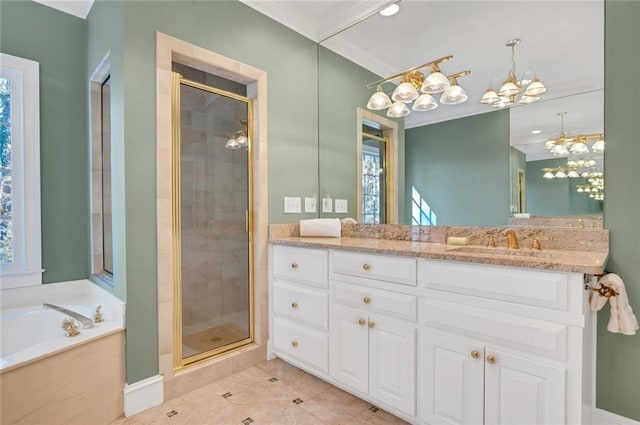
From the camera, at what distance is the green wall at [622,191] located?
144 cm

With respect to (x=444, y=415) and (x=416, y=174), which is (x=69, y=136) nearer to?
(x=416, y=174)

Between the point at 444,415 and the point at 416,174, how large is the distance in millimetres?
1463

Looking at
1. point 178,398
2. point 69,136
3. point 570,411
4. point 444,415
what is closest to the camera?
point 570,411

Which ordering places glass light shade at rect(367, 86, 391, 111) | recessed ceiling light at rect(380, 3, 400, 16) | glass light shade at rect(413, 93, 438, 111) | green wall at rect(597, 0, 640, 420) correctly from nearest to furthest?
green wall at rect(597, 0, 640, 420)
glass light shade at rect(413, 93, 438, 111)
recessed ceiling light at rect(380, 3, 400, 16)
glass light shade at rect(367, 86, 391, 111)

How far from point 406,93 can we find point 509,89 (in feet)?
2.04

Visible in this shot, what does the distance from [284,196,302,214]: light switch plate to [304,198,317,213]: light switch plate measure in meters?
0.07

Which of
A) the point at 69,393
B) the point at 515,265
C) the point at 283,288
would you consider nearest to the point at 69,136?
the point at 69,393

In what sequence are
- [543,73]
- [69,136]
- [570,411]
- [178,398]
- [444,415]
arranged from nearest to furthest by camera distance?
[570,411] → [444,415] → [543,73] → [178,398] → [69,136]

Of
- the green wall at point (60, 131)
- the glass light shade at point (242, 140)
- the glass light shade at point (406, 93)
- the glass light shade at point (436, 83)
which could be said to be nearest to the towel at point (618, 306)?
the glass light shade at point (436, 83)

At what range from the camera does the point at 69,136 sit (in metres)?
2.37

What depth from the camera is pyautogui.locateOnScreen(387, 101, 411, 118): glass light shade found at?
220cm

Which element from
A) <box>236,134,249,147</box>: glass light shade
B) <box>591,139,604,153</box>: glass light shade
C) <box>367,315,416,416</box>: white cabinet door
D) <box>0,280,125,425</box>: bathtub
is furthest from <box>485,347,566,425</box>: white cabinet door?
<box>236,134,249,147</box>: glass light shade

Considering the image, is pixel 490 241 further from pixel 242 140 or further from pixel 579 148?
pixel 242 140

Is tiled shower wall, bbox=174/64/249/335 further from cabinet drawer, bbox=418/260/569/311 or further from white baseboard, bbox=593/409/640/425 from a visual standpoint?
white baseboard, bbox=593/409/640/425
